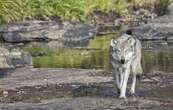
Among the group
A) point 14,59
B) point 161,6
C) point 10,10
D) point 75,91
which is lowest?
point 14,59

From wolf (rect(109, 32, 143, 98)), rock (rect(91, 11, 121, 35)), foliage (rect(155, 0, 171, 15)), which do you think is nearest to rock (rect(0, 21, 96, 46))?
rock (rect(91, 11, 121, 35))

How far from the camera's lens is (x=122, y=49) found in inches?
588

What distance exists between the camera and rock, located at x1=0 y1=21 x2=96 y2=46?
130 feet

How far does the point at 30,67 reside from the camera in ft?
81.5

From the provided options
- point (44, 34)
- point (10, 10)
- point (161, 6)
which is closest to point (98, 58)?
point (44, 34)

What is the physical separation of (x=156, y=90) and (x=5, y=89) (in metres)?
4.19

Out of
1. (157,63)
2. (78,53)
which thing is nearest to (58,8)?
(78,53)

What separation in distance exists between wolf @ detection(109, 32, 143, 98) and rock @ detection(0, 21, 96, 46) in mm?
23740

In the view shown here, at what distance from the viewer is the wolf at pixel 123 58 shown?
15.0 m

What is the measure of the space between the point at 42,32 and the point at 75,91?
23223 mm

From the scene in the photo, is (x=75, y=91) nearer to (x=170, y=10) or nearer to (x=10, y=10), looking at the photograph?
(x=10, y=10)

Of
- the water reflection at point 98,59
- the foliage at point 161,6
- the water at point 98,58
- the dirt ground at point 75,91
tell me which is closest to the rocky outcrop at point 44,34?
the water at point 98,58

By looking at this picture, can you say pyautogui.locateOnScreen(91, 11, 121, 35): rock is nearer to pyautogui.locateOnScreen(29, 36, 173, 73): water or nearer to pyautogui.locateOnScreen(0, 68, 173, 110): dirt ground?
pyautogui.locateOnScreen(29, 36, 173, 73): water

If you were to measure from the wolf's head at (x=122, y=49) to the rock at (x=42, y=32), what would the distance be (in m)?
24.1
